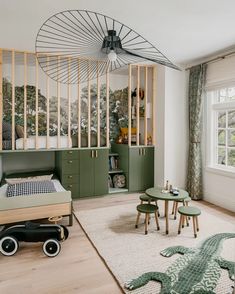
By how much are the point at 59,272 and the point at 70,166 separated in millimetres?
2335

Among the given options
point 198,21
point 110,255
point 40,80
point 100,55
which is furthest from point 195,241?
point 40,80

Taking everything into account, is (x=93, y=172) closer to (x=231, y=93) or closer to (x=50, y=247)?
(x=50, y=247)

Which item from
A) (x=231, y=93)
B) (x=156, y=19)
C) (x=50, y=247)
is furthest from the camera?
(x=231, y=93)

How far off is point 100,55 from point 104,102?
3.05m

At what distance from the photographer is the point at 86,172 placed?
4508mm

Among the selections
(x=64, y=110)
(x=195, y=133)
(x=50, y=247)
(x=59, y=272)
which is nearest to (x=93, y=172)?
(x=64, y=110)

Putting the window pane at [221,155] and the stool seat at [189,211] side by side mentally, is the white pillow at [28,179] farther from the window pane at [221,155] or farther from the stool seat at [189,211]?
the window pane at [221,155]

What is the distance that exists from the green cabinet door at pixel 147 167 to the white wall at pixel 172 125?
0.21 m

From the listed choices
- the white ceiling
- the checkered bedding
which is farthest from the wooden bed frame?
the white ceiling

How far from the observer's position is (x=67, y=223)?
10.9ft

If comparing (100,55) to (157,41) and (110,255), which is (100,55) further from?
(110,255)

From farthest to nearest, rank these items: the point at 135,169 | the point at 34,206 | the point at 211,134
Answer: the point at 135,169 → the point at 211,134 → the point at 34,206

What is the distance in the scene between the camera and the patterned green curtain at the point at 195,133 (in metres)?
4.39

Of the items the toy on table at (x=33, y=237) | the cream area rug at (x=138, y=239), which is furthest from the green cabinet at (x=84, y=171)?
the toy on table at (x=33, y=237)
